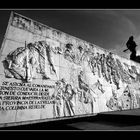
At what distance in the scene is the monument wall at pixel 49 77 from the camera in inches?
141

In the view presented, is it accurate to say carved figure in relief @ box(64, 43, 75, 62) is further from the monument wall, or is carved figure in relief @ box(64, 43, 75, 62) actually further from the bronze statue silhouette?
the bronze statue silhouette

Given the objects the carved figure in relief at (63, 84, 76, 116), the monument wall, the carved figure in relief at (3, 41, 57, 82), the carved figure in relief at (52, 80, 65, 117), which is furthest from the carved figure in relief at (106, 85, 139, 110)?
the carved figure in relief at (3, 41, 57, 82)

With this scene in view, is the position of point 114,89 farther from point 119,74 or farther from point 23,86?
point 23,86

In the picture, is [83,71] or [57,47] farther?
[83,71]

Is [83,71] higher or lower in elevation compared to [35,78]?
higher

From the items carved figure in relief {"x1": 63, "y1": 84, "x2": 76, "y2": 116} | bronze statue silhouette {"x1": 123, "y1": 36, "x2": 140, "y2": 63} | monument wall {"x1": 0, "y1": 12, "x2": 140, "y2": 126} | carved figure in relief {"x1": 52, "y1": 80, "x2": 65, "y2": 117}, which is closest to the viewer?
monument wall {"x1": 0, "y1": 12, "x2": 140, "y2": 126}

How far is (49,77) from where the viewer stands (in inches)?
173

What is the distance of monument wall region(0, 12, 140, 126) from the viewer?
3.58 meters

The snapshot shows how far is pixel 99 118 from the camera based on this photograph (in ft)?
17.4

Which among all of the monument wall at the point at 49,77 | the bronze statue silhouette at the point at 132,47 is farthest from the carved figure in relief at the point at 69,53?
the bronze statue silhouette at the point at 132,47

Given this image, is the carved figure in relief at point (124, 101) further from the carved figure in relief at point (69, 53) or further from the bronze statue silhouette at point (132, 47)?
the bronze statue silhouette at point (132, 47)

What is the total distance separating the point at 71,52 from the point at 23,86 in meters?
2.59
